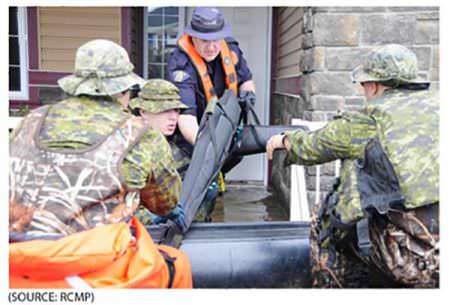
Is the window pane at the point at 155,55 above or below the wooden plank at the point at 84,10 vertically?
below

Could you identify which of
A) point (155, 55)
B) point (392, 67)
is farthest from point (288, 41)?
point (392, 67)

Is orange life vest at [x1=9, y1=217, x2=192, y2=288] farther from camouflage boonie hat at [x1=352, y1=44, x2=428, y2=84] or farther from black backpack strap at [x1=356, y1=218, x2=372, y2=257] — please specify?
camouflage boonie hat at [x1=352, y1=44, x2=428, y2=84]

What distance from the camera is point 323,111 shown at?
436 centimetres

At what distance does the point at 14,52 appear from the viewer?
220 inches

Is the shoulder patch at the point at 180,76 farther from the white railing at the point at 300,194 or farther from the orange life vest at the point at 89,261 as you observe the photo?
the orange life vest at the point at 89,261

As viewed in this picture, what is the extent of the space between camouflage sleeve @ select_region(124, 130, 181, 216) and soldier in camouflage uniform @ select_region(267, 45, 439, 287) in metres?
0.70

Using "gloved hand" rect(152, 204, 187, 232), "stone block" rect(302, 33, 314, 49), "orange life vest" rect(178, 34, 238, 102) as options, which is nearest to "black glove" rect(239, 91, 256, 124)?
"orange life vest" rect(178, 34, 238, 102)

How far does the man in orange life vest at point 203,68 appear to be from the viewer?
10.7 feet

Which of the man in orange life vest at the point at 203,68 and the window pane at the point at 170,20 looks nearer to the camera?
the man in orange life vest at the point at 203,68

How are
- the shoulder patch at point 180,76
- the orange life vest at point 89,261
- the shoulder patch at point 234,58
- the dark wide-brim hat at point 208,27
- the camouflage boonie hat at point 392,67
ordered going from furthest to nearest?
the shoulder patch at point 234,58 → the shoulder patch at point 180,76 → the dark wide-brim hat at point 208,27 → the camouflage boonie hat at point 392,67 → the orange life vest at point 89,261

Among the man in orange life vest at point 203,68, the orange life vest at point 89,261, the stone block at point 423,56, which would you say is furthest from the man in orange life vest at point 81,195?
the stone block at point 423,56

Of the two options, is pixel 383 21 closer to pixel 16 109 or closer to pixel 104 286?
pixel 104 286
